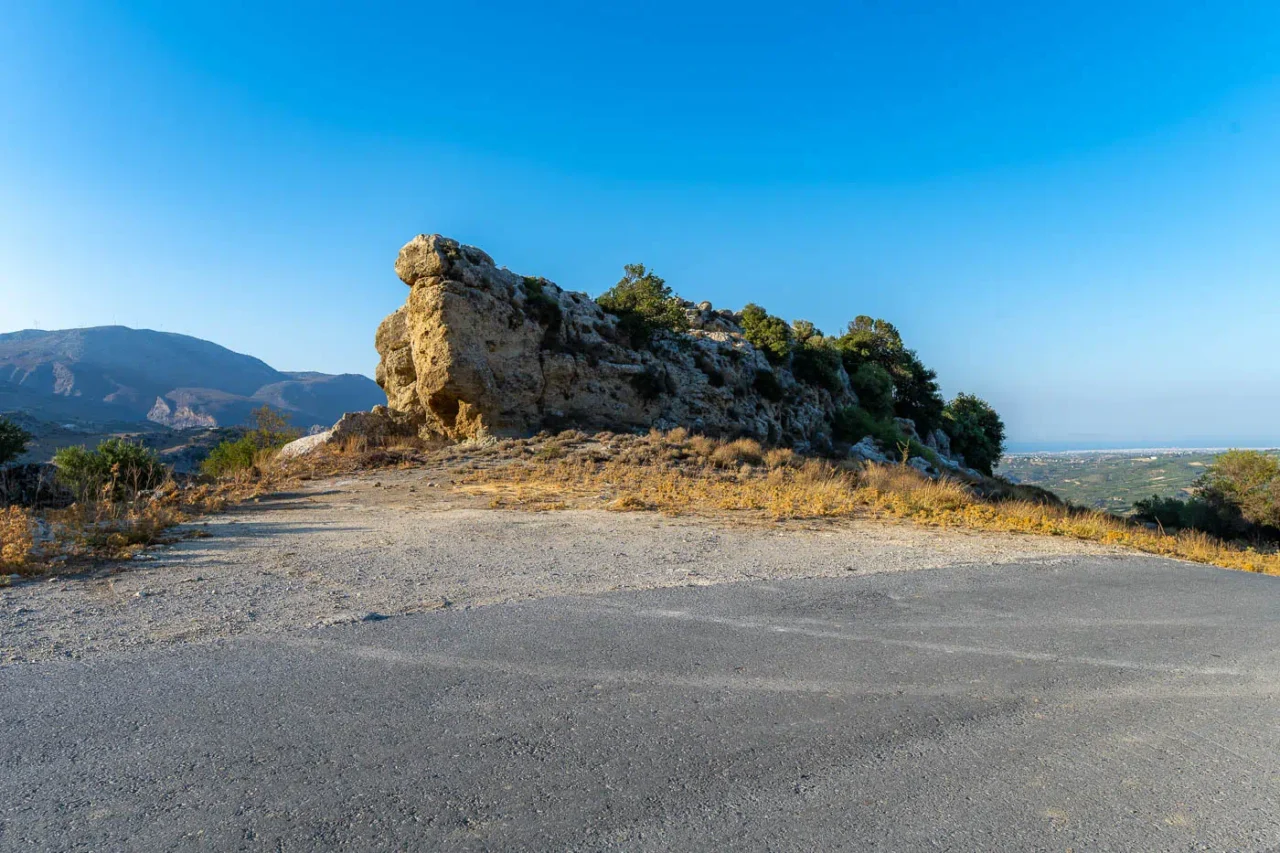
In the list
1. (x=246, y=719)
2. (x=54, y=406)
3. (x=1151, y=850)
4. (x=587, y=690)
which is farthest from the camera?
(x=54, y=406)

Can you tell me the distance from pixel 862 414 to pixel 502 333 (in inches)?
662

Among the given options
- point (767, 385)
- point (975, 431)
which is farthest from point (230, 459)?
point (975, 431)

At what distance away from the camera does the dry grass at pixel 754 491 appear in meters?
10.4

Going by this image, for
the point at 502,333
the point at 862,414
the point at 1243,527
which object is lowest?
the point at 1243,527

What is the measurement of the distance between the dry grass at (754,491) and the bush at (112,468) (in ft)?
20.4

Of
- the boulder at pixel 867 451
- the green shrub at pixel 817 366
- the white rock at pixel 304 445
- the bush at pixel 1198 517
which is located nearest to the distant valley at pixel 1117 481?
the bush at pixel 1198 517

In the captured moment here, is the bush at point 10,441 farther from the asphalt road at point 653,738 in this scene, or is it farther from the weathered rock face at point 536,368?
the asphalt road at point 653,738

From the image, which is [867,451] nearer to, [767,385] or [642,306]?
[767,385]

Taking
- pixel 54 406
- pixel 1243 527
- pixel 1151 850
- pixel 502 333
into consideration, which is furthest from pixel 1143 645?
pixel 54 406

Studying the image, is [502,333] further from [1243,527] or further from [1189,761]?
[1243,527]

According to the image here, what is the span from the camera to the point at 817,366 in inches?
1250

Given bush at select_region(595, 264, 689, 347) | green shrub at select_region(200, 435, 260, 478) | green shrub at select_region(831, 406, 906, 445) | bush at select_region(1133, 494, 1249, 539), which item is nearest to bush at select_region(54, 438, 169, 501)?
green shrub at select_region(200, 435, 260, 478)

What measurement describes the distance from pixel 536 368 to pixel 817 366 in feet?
48.7

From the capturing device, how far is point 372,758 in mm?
2984
